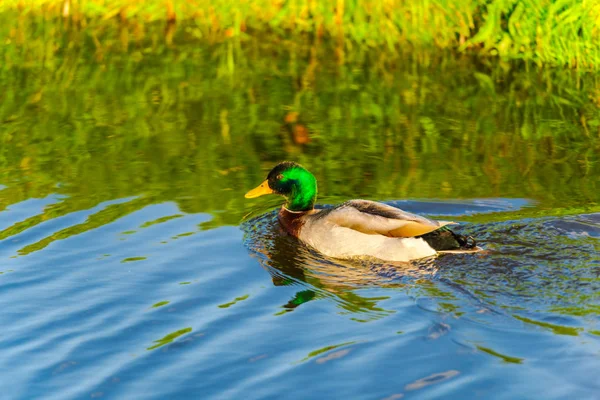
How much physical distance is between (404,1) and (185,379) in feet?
28.0

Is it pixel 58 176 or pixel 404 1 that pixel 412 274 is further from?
pixel 404 1

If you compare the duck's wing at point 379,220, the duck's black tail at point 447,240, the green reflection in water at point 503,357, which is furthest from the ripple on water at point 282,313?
the duck's wing at point 379,220

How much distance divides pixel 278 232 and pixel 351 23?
597 centimetres

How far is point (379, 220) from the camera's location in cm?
717

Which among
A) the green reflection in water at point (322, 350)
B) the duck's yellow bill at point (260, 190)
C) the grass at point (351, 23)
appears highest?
the grass at point (351, 23)

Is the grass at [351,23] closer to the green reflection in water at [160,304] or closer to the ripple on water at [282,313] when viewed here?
the ripple on water at [282,313]

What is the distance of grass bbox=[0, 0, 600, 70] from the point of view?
1155 cm

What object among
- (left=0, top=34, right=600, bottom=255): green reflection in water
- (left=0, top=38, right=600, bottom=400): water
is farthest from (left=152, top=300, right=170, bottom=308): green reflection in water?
(left=0, top=34, right=600, bottom=255): green reflection in water

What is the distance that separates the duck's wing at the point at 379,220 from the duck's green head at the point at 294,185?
0.51 metres

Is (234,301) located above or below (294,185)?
below

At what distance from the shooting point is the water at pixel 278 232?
17.3ft

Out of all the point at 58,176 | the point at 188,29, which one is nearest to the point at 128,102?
the point at 58,176

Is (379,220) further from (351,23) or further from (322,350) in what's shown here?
(351,23)

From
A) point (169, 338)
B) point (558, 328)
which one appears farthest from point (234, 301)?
point (558, 328)
